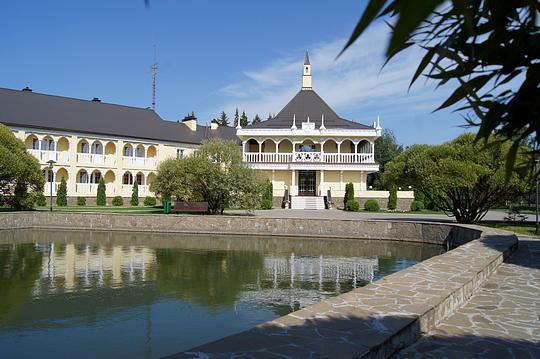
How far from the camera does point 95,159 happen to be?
1582 inches

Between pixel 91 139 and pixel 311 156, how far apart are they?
1964 centimetres

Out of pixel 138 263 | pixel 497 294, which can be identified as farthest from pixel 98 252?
pixel 497 294

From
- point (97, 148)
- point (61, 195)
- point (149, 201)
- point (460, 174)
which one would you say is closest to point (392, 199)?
point (460, 174)

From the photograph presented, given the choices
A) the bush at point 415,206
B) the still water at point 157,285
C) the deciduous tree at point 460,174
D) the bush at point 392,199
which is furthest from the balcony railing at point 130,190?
the deciduous tree at point 460,174

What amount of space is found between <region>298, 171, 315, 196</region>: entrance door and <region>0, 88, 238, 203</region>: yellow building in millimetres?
12745

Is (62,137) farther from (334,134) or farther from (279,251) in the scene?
(279,251)

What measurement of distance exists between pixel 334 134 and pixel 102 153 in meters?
21.3

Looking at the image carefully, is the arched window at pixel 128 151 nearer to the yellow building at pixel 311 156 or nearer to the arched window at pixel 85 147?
the arched window at pixel 85 147

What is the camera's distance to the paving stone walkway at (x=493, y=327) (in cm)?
503

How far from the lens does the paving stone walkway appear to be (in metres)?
5.03

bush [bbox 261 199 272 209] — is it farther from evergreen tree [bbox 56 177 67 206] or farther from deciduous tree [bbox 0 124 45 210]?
evergreen tree [bbox 56 177 67 206]

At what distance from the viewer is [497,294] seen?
776 centimetres

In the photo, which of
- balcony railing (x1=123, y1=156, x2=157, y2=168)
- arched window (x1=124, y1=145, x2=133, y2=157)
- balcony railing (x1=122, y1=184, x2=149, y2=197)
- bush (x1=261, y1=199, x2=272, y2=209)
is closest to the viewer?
bush (x1=261, y1=199, x2=272, y2=209)

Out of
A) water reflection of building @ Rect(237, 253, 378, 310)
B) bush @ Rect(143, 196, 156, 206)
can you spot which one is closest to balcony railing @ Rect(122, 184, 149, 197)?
bush @ Rect(143, 196, 156, 206)
